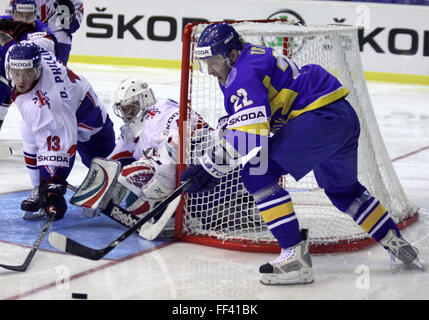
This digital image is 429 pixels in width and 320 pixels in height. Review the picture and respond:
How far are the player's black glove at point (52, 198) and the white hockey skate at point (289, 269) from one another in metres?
1.00

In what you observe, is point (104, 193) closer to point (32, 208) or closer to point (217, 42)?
point (32, 208)

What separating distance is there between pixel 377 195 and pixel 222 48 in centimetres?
131

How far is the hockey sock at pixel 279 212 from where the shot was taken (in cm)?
283

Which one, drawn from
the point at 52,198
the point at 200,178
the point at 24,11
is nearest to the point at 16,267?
the point at 52,198

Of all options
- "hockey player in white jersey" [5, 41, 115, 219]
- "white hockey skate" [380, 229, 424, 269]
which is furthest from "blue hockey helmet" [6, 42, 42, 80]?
"white hockey skate" [380, 229, 424, 269]

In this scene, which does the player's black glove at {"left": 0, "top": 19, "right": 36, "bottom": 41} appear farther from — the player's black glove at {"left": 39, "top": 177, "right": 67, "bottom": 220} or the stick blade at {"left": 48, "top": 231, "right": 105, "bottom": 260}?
the stick blade at {"left": 48, "top": 231, "right": 105, "bottom": 260}

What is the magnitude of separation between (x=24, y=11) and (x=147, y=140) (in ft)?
5.08

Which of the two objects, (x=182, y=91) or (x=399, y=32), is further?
(x=399, y=32)

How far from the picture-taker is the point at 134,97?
11.7 ft

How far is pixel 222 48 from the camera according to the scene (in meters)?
2.78

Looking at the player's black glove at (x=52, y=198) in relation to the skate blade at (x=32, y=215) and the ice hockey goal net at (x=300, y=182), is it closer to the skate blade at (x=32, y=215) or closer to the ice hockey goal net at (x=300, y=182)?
the skate blade at (x=32, y=215)

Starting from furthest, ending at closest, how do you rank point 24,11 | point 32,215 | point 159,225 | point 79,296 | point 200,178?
point 24,11
point 32,215
point 159,225
point 200,178
point 79,296
